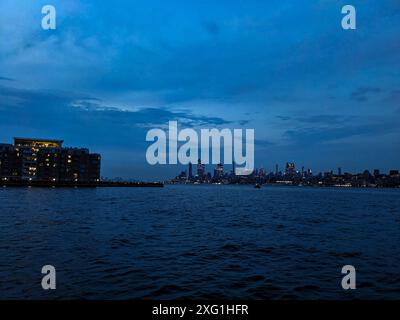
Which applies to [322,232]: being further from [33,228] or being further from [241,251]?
[33,228]

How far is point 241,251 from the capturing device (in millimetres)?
25172

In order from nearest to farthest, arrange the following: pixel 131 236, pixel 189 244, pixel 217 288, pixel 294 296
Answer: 1. pixel 294 296
2. pixel 217 288
3. pixel 189 244
4. pixel 131 236

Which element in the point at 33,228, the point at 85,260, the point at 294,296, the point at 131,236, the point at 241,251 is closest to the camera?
the point at 294,296

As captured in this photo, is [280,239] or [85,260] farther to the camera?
[280,239]

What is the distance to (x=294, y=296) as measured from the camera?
1509 cm

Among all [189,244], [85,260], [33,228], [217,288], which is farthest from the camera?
[33,228]
